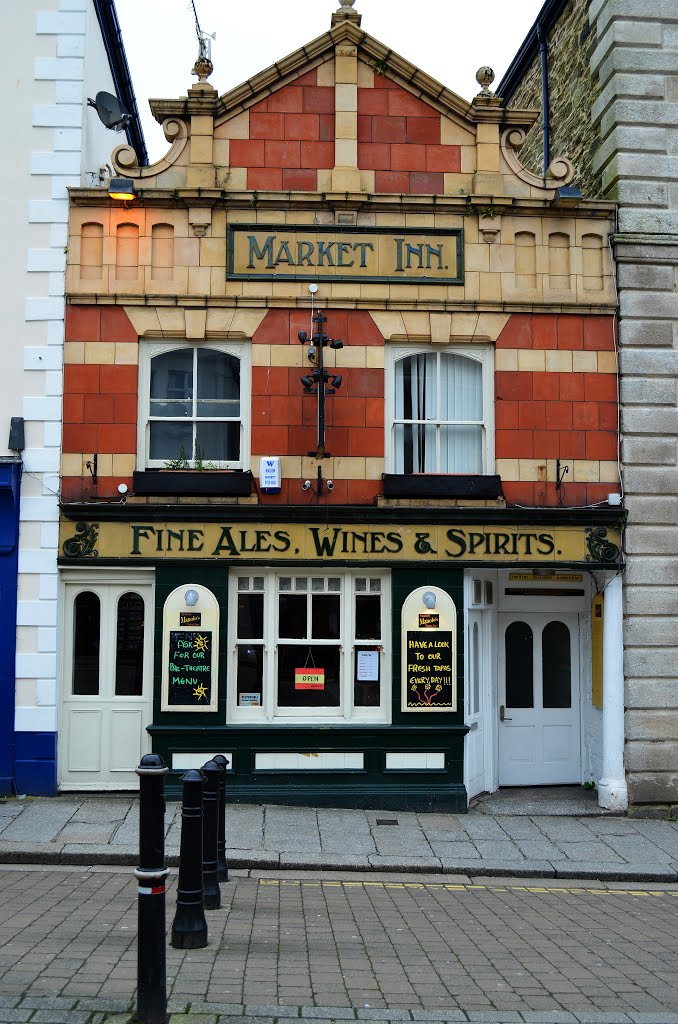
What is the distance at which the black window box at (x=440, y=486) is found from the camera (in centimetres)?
1230

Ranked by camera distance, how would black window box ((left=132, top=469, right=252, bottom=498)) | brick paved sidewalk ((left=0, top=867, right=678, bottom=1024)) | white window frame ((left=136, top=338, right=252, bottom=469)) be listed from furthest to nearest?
white window frame ((left=136, top=338, right=252, bottom=469))
black window box ((left=132, top=469, right=252, bottom=498))
brick paved sidewalk ((left=0, top=867, right=678, bottom=1024))

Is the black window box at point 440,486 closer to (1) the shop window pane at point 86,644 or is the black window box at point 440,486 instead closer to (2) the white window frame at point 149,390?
(2) the white window frame at point 149,390

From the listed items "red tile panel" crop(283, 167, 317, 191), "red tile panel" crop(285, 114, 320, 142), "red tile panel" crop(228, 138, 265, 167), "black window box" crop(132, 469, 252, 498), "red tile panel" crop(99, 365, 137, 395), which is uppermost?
"red tile panel" crop(285, 114, 320, 142)

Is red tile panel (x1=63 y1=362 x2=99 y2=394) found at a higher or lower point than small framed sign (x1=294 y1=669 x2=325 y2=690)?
higher

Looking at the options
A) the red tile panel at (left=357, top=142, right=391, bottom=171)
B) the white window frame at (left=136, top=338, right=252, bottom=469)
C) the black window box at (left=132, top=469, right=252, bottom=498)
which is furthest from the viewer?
the red tile panel at (left=357, top=142, right=391, bottom=171)

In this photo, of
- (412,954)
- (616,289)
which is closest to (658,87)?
(616,289)

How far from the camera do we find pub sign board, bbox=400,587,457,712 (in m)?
12.1

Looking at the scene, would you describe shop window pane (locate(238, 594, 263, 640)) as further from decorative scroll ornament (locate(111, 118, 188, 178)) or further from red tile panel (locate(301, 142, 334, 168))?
red tile panel (locate(301, 142, 334, 168))

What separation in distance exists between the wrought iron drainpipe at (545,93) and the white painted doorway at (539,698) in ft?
25.0

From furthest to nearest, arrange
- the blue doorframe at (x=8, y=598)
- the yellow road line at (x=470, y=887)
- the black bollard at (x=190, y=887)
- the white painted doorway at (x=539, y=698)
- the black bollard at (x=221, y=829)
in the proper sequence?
the white painted doorway at (x=539, y=698)
the blue doorframe at (x=8, y=598)
the yellow road line at (x=470, y=887)
the black bollard at (x=221, y=829)
the black bollard at (x=190, y=887)

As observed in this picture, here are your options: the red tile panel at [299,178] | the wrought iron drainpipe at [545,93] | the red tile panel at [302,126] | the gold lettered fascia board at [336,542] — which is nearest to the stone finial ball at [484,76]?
the red tile panel at [302,126]

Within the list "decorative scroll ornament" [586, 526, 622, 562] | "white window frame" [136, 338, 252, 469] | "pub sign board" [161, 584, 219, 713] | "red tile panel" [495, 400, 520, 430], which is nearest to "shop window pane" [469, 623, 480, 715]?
"decorative scroll ornament" [586, 526, 622, 562]

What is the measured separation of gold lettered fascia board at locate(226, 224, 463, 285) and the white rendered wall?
221cm

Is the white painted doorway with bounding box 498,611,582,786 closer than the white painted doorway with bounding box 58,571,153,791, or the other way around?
the white painted doorway with bounding box 58,571,153,791
